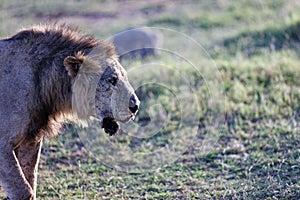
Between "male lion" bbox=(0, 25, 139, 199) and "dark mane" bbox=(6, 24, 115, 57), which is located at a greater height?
"dark mane" bbox=(6, 24, 115, 57)

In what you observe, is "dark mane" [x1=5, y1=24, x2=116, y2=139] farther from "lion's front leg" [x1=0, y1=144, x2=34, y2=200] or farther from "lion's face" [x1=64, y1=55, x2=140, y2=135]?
"lion's front leg" [x1=0, y1=144, x2=34, y2=200]

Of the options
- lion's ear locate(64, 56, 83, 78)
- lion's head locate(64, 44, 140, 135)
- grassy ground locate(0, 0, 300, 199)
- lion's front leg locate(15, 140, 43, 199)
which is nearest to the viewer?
lion's ear locate(64, 56, 83, 78)

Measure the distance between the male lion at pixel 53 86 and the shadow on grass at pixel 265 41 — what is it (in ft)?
20.8

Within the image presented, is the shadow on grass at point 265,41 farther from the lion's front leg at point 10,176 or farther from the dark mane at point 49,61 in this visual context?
the lion's front leg at point 10,176

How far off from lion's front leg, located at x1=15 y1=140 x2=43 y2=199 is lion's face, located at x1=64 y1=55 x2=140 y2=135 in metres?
0.50

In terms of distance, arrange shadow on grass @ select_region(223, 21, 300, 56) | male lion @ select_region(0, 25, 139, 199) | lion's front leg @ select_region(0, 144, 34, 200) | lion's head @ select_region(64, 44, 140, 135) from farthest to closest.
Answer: shadow on grass @ select_region(223, 21, 300, 56), lion's head @ select_region(64, 44, 140, 135), male lion @ select_region(0, 25, 139, 199), lion's front leg @ select_region(0, 144, 34, 200)

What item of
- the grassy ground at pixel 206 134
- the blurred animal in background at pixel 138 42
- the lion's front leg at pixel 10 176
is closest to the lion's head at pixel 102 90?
the lion's front leg at pixel 10 176

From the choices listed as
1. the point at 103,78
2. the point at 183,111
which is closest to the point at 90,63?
the point at 103,78

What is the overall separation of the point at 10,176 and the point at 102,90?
1.04 m

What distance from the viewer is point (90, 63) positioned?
6035mm

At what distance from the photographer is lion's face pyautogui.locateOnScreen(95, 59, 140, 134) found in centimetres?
603

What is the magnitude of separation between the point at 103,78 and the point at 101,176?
71.8 inches

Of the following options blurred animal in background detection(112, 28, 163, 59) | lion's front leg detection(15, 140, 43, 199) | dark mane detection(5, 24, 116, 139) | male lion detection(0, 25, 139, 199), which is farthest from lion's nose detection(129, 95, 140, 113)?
blurred animal in background detection(112, 28, 163, 59)

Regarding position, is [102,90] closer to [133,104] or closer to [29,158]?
[133,104]
